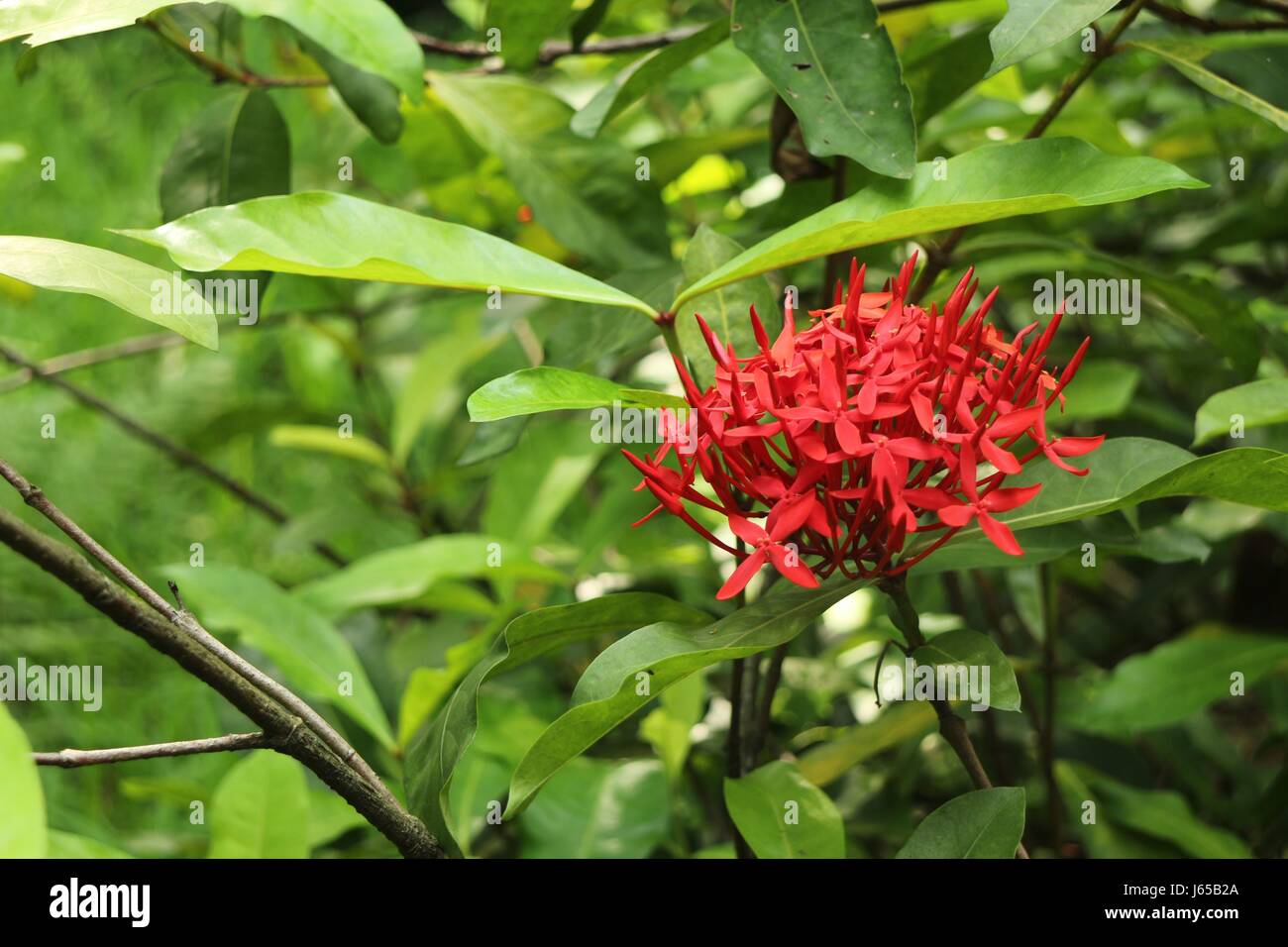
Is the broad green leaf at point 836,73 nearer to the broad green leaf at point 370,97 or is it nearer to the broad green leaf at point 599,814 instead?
the broad green leaf at point 370,97

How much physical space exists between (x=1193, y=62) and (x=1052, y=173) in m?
0.28

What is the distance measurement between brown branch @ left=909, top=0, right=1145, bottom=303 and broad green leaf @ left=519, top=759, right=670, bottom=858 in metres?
0.58

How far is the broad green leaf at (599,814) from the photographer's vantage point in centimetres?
113

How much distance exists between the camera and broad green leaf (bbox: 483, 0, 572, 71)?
964mm

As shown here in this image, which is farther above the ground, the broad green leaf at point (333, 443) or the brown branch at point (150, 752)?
the broad green leaf at point (333, 443)

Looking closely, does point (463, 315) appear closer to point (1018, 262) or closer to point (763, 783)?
point (1018, 262)

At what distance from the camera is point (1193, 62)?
88 centimetres

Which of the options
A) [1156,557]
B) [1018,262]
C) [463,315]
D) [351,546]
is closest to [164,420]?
[351,546]

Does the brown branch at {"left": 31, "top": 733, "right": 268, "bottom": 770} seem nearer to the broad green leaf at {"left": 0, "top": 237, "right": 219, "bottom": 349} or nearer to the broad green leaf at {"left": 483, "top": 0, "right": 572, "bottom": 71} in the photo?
the broad green leaf at {"left": 0, "top": 237, "right": 219, "bottom": 349}

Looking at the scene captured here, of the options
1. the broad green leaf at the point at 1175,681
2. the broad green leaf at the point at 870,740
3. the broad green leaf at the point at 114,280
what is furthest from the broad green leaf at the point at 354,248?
the broad green leaf at the point at 1175,681

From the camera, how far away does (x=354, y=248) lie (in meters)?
0.68

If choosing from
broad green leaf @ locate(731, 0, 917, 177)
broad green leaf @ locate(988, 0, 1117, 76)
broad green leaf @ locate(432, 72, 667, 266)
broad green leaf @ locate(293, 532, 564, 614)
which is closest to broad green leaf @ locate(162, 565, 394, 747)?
broad green leaf @ locate(293, 532, 564, 614)

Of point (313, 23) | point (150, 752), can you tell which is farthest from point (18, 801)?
point (313, 23)

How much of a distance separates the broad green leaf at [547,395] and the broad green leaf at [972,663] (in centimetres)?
22
